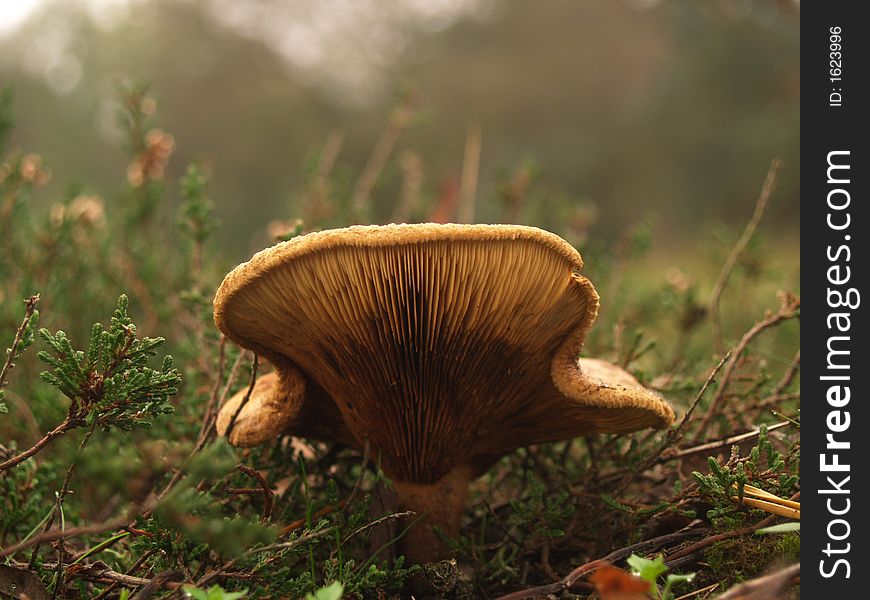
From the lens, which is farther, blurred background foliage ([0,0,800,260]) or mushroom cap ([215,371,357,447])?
blurred background foliage ([0,0,800,260])

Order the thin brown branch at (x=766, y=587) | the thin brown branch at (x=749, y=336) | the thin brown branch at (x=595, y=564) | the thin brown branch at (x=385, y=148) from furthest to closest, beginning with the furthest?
the thin brown branch at (x=385, y=148) < the thin brown branch at (x=749, y=336) < the thin brown branch at (x=595, y=564) < the thin brown branch at (x=766, y=587)

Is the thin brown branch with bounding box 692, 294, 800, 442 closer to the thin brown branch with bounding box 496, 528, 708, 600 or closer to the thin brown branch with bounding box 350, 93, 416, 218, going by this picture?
the thin brown branch with bounding box 496, 528, 708, 600

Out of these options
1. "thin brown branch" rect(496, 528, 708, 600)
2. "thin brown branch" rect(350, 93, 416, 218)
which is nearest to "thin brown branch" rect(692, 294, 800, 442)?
"thin brown branch" rect(496, 528, 708, 600)

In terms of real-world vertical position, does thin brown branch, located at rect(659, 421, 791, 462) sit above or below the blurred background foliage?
below

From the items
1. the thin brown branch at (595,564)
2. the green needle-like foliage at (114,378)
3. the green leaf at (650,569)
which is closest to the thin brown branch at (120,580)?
the green needle-like foliage at (114,378)

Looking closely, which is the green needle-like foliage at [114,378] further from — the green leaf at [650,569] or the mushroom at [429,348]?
the green leaf at [650,569]

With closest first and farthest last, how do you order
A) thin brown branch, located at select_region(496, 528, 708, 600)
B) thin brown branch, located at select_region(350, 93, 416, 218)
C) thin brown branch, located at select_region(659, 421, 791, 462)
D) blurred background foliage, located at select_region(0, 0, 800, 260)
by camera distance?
thin brown branch, located at select_region(496, 528, 708, 600)
thin brown branch, located at select_region(659, 421, 791, 462)
thin brown branch, located at select_region(350, 93, 416, 218)
blurred background foliage, located at select_region(0, 0, 800, 260)
